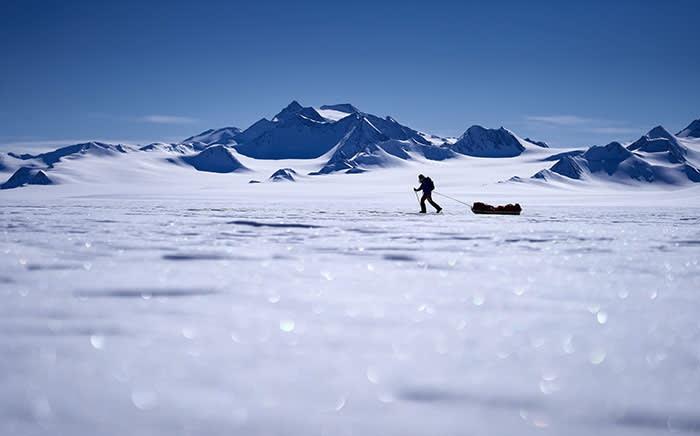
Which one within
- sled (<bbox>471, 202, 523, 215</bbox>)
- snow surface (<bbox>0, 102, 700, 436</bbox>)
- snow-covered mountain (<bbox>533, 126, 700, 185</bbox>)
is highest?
snow-covered mountain (<bbox>533, 126, 700, 185</bbox>)

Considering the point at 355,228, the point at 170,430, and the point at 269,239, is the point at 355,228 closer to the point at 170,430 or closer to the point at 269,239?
the point at 269,239

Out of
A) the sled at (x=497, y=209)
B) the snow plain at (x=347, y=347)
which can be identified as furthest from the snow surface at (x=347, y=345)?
the sled at (x=497, y=209)

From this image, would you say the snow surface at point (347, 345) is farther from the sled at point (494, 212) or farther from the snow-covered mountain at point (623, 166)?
the snow-covered mountain at point (623, 166)

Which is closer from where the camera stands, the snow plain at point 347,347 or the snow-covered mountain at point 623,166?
the snow plain at point 347,347

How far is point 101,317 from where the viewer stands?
4371 mm

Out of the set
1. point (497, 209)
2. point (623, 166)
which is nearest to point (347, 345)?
point (497, 209)

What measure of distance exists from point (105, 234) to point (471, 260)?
7427 mm

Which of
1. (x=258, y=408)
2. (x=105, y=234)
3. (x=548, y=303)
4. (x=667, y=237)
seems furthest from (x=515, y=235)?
(x=258, y=408)

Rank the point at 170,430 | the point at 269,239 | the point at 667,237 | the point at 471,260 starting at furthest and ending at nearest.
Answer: the point at 667,237
the point at 269,239
the point at 471,260
the point at 170,430

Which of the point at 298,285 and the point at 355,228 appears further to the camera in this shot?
the point at 355,228

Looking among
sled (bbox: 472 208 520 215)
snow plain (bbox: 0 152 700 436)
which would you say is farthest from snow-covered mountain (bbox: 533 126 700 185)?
snow plain (bbox: 0 152 700 436)

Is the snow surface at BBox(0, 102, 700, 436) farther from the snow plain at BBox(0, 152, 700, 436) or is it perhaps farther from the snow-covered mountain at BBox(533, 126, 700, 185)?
the snow-covered mountain at BBox(533, 126, 700, 185)

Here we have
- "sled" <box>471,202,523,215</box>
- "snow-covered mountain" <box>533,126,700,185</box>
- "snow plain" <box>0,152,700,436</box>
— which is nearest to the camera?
"snow plain" <box>0,152,700,436</box>

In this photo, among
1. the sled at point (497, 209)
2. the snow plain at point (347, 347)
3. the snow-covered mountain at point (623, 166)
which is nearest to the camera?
the snow plain at point (347, 347)
